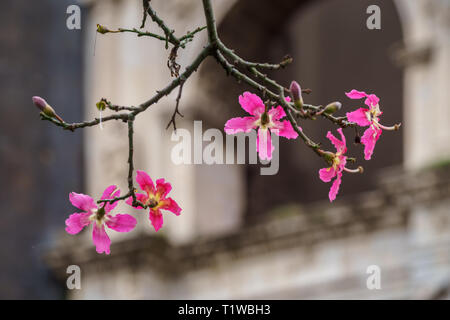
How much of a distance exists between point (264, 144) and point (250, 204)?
45.6 feet

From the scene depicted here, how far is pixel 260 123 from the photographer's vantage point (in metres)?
2.63

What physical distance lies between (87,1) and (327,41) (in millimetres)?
6262

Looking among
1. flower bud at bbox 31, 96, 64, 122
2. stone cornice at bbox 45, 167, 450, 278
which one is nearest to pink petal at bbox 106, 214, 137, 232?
flower bud at bbox 31, 96, 64, 122

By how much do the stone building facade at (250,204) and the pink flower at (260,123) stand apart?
25.5ft

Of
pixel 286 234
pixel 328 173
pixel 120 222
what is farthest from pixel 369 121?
pixel 286 234

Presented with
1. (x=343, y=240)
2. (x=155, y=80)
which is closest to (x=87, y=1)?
(x=155, y=80)

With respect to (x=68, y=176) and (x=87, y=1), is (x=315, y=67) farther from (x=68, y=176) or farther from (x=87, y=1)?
(x=68, y=176)

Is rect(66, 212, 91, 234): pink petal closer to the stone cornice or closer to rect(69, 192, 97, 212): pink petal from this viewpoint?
rect(69, 192, 97, 212): pink petal

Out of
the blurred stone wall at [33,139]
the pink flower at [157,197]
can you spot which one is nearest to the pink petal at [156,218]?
the pink flower at [157,197]

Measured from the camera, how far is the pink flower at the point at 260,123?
260 centimetres

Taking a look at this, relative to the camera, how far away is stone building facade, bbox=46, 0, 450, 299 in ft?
40.5

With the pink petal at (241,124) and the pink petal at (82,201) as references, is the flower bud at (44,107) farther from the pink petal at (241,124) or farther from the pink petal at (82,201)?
the pink petal at (241,124)

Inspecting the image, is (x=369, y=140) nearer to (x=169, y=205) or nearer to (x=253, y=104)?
(x=253, y=104)
